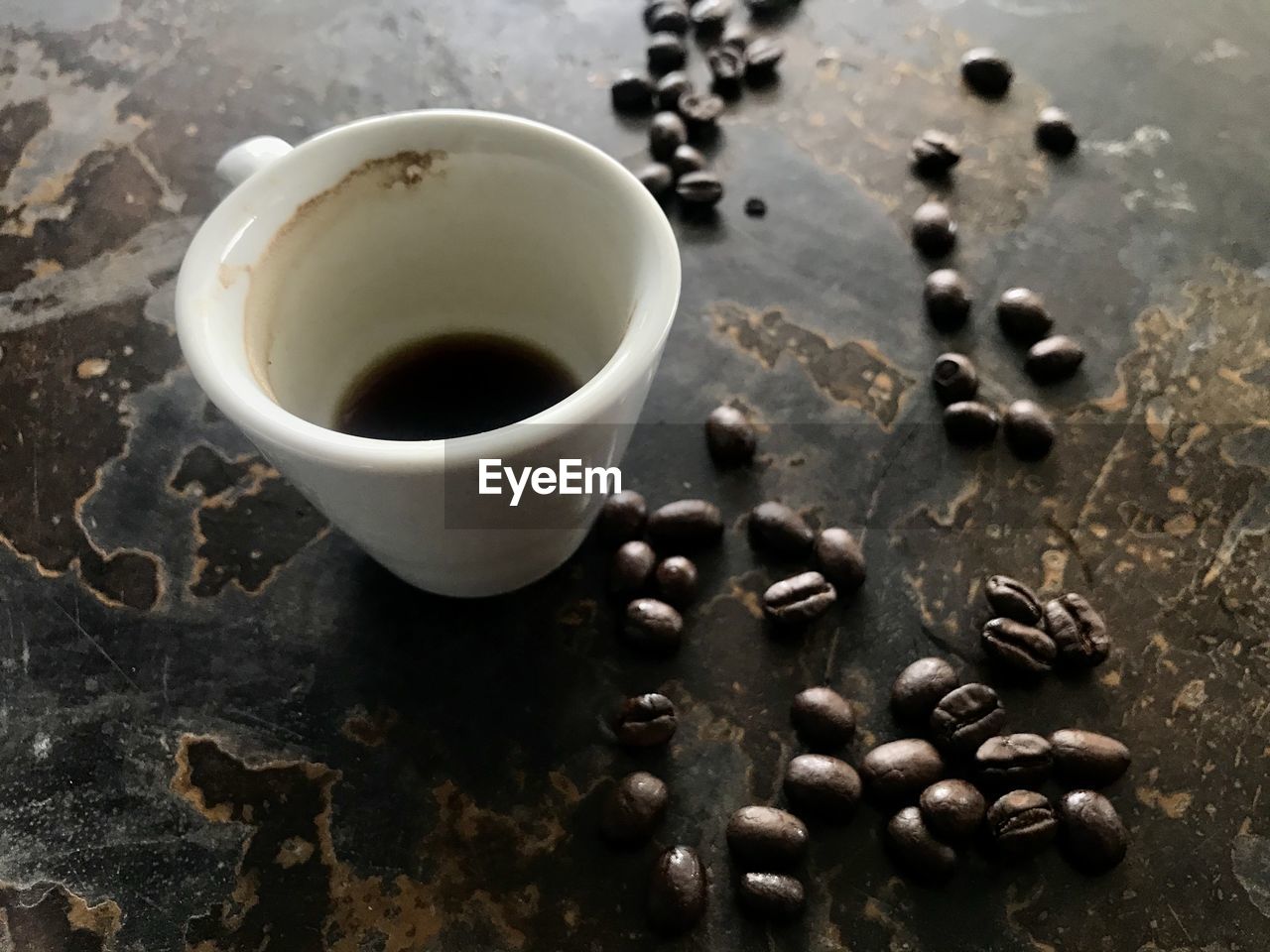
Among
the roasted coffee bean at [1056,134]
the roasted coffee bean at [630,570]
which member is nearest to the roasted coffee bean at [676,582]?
the roasted coffee bean at [630,570]

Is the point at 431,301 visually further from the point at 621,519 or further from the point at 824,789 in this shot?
the point at 824,789

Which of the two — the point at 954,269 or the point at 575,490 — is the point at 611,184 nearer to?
the point at 575,490

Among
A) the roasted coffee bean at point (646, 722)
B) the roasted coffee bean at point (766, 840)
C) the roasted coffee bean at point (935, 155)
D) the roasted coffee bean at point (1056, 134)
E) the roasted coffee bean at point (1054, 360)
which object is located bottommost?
the roasted coffee bean at point (766, 840)

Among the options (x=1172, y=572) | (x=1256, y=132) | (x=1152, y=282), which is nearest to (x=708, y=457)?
(x=1172, y=572)

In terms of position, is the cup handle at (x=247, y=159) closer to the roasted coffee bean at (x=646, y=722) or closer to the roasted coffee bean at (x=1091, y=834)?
the roasted coffee bean at (x=646, y=722)

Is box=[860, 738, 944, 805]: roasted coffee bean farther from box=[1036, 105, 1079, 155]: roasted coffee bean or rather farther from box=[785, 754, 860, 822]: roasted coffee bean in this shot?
box=[1036, 105, 1079, 155]: roasted coffee bean

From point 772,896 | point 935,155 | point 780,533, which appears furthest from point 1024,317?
point 772,896

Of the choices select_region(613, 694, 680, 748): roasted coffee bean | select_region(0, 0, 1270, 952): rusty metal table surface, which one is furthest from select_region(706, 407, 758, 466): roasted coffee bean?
select_region(613, 694, 680, 748): roasted coffee bean
